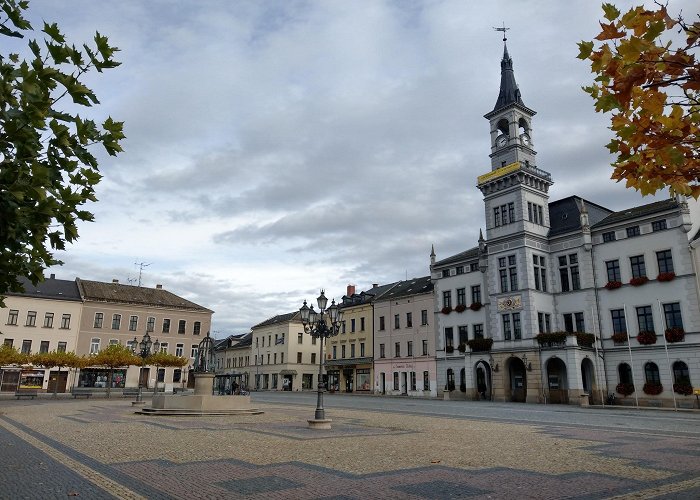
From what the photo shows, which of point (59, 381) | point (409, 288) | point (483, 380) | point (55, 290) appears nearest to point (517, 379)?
point (483, 380)

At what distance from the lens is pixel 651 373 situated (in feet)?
123

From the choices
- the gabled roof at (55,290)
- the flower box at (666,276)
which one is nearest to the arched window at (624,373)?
the flower box at (666,276)

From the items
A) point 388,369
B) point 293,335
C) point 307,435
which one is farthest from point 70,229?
point 293,335

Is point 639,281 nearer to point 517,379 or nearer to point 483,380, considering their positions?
point 517,379

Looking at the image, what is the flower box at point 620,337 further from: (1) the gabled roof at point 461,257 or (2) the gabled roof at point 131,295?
(2) the gabled roof at point 131,295

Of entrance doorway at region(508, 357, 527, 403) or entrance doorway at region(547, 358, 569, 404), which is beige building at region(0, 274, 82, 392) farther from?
entrance doorway at region(547, 358, 569, 404)

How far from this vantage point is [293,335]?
7931 cm

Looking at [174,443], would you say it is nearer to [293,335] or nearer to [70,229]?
[70,229]

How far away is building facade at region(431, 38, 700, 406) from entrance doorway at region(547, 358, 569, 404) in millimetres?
79

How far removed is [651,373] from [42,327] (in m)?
60.3

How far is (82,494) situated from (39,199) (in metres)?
5.69

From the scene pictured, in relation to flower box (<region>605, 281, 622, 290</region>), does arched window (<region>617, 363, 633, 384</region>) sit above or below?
below

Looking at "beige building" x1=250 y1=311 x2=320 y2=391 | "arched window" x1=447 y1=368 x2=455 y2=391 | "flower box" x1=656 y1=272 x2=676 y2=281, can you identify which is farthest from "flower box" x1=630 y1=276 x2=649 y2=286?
"beige building" x1=250 y1=311 x2=320 y2=391

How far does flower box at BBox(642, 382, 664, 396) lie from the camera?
118ft
